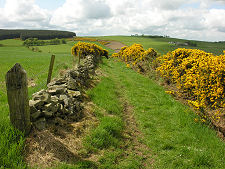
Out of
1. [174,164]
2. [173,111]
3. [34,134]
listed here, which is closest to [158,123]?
[173,111]

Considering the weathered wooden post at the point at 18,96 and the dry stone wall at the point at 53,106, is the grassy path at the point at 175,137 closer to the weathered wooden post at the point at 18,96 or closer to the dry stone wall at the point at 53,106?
the dry stone wall at the point at 53,106

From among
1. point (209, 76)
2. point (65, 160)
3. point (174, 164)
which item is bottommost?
point (174, 164)

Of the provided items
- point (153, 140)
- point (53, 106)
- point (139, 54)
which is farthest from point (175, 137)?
point (139, 54)

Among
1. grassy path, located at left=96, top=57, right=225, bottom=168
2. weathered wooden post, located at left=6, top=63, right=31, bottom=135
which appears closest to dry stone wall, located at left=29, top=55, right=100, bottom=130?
weathered wooden post, located at left=6, top=63, right=31, bottom=135

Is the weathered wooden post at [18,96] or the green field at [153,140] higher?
the weathered wooden post at [18,96]

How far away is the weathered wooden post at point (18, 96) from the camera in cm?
325

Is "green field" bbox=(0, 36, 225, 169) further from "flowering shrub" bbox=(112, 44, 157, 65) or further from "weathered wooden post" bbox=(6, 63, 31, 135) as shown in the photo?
"flowering shrub" bbox=(112, 44, 157, 65)

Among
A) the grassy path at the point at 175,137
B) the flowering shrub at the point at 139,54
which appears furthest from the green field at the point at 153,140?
the flowering shrub at the point at 139,54

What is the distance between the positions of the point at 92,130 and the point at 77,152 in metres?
1.04

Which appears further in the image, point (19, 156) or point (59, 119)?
point (59, 119)

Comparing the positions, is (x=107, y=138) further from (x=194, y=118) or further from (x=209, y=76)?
(x=209, y=76)

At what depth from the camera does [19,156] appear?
3.15 metres

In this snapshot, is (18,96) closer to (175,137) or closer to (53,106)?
(53,106)

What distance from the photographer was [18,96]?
3361 millimetres
